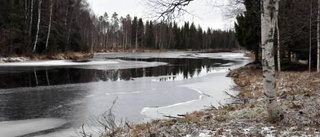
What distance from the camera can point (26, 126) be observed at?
12.2 metres

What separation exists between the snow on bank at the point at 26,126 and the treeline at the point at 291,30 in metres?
7.91

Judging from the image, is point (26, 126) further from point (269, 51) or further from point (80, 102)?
point (269, 51)

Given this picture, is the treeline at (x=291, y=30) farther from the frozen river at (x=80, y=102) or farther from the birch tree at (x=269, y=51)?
the frozen river at (x=80, y=102)

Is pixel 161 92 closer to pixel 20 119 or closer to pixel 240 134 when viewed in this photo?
pixel 20 119

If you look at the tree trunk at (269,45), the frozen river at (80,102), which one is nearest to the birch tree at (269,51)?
the tree trunk at (269,45)

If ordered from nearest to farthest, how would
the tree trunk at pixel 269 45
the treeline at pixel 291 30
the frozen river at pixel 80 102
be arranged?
the tree trunk at pixel 269 45
the frozen river at pixel 80 102
the treeline at pixel 291 30

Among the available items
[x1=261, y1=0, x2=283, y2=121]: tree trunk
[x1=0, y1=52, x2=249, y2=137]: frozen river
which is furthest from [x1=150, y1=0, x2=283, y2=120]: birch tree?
[x1=0, y1=52, x2=249, y2=137]: frozen river

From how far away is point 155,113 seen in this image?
14445mm

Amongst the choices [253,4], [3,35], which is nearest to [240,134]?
[253,4]

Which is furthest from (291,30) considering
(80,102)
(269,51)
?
(269,51)

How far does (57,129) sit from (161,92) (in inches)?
391

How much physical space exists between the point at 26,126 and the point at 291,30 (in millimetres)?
21899

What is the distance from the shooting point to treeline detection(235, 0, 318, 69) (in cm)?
2381

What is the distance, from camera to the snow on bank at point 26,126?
11308mm
